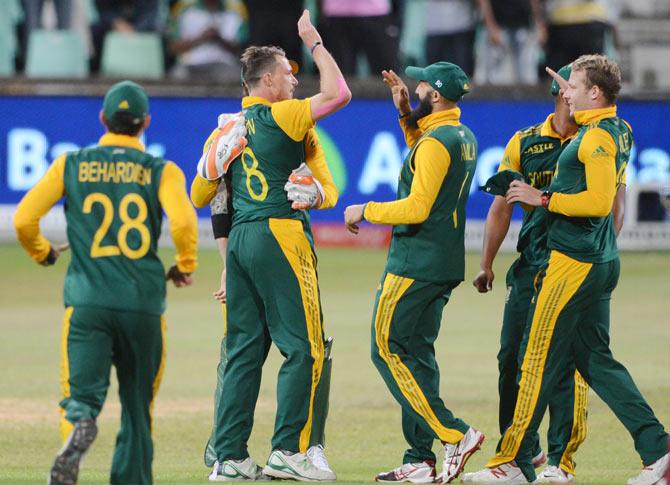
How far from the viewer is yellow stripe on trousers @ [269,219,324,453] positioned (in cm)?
793

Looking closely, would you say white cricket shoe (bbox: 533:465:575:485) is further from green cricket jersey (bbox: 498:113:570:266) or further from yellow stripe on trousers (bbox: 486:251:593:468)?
green cricket jersey (bbox: 498:113:570:266)

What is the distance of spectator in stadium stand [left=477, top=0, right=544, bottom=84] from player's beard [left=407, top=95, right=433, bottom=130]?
11.7 metres

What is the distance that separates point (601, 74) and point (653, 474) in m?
2.08

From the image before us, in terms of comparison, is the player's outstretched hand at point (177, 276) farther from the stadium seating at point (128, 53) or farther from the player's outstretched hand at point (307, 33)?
→ the stadium seating at point (128, 53)

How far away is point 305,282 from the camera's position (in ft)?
26.1

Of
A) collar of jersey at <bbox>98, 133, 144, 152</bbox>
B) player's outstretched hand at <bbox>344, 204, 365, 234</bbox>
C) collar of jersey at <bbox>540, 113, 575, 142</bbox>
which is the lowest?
player's outstretched hand at <bbox>344, 204, 365, 234</bbox>

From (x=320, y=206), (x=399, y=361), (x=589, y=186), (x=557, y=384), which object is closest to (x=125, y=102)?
(x=320, y=206)

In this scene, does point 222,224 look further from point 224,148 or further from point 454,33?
point 454,33

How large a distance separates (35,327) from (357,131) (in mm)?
5582

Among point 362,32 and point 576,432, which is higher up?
point 362,32

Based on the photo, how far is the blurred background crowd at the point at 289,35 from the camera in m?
19.1

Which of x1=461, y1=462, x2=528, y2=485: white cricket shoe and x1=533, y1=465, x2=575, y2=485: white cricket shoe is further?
x1=533, y1=465, x2=575, y2=485: white cricket shoe

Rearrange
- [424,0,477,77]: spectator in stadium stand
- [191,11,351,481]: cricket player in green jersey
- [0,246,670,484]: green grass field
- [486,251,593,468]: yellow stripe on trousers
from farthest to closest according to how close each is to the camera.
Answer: [424,0,477,77]: spectator in stadium stand
[0,246,670,484]: green grass field
[191,11,351,481]: cricket player in green jersey
[486,251,593,468]: yellow stripe on trousers

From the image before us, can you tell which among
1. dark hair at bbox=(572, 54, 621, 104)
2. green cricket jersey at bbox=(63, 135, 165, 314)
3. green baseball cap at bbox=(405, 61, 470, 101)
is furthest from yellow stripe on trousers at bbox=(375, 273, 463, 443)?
green cricket jersey at bbox=(63, 135, 165, 314)
